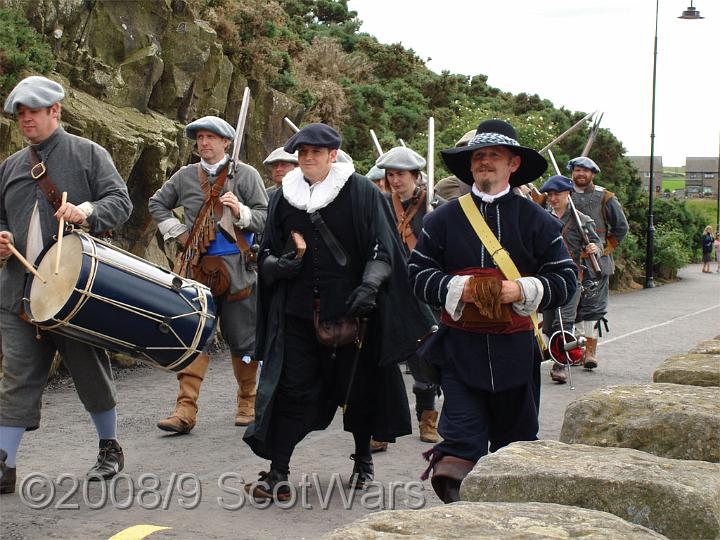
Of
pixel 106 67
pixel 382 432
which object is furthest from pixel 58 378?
pixel 382 432

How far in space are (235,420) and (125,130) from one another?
378cm

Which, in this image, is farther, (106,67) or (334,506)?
(106,67)

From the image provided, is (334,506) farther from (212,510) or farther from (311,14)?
(311,14)

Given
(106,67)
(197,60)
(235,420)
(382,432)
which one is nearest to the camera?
(382,432)

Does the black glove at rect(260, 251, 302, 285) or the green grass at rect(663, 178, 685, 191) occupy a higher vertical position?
the green grass at rect(663, 178, 685, 191)

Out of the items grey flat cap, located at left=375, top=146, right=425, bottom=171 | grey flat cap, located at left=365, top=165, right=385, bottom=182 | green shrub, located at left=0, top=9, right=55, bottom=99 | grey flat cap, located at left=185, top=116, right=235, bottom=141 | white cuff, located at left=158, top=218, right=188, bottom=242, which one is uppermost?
green shrub, located at left=0, top=9, right=55, bottom=99

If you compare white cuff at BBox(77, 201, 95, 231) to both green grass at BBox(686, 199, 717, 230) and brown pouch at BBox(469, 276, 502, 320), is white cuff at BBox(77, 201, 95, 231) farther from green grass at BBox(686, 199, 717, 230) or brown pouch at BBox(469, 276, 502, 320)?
green grass at BBox(686, 199, 717, 230)

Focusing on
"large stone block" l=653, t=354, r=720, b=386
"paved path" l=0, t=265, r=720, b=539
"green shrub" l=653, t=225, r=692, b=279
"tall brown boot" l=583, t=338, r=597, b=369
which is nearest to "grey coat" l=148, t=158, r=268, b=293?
"paved path" l=0, t=265, r=720, b=539

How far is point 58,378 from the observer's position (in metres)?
10.1

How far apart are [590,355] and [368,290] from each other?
651 cm

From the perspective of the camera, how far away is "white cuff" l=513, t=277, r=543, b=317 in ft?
17.3

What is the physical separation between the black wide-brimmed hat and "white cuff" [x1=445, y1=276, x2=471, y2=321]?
623 millimetres

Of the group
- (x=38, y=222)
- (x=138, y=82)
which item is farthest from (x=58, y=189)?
(x=138, y=82)

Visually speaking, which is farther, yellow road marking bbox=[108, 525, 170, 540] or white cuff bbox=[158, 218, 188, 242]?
white cuff bbox=[158, 218, 188, 242]
